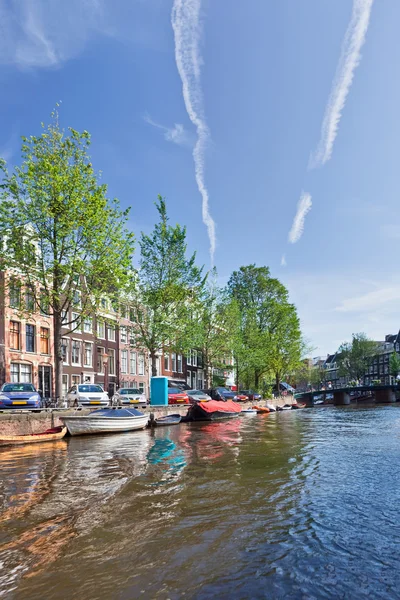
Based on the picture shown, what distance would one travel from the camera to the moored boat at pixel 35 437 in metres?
20.3

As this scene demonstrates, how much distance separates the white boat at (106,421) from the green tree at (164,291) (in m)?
15.1

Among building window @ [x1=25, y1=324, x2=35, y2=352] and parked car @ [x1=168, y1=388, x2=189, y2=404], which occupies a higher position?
building window @ [x1=25, y1=324, x2=35, y2=352]

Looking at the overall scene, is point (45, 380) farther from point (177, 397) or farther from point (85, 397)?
point (85, 397)

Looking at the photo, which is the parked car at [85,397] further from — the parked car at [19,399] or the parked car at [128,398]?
the parked car at [19,399]

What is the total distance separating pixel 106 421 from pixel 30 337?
18.9 m

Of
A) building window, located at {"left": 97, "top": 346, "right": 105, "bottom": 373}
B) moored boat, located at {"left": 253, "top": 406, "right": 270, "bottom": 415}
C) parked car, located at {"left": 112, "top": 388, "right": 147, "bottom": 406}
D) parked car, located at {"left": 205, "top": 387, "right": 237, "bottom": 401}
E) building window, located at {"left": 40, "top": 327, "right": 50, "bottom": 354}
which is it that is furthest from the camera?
moored boat, located at {"left": 253, "top": 406, "right": 270, "bottom": 415}

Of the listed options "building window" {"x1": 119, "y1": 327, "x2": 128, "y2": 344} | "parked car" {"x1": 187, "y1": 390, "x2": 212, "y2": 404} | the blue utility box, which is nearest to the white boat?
the blue utility box

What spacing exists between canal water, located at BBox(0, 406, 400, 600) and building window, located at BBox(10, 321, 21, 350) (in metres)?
25.1

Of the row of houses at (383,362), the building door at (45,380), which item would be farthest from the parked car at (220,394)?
the row of houses at (383,362)

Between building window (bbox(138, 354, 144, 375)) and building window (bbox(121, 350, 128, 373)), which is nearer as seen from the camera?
building window (bbox(121, 350, 128, 373))

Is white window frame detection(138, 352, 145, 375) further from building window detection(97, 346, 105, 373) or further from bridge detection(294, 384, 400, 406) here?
bridge detection(294, 384, 400, 406)

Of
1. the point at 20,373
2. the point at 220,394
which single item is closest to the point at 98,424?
the point at 20,373

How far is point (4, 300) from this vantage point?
35.8 meters

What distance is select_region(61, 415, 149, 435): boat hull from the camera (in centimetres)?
2417
